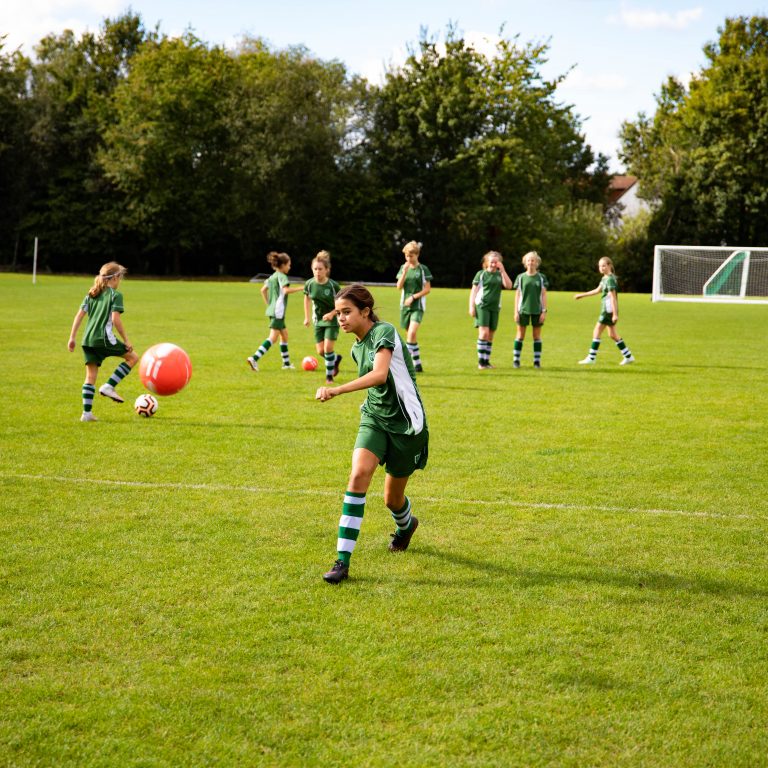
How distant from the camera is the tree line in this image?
54969mm

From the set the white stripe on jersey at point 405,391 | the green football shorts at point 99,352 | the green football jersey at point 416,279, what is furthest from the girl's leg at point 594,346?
the white stripe on jersey at point 405,391

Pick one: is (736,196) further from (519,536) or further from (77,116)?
(519,536)

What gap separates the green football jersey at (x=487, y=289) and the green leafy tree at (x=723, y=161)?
145 ft

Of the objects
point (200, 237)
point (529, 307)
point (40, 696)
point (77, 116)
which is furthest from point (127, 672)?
point (77, 116)

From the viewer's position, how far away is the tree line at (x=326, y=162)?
55.0 metres

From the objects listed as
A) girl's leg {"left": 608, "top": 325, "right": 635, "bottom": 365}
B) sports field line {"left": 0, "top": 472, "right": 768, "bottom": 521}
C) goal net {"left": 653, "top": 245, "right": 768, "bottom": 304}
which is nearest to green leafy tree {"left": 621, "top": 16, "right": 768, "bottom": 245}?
goal net {"left": 653, "top": 245, "right": 768, "bottom": 304}

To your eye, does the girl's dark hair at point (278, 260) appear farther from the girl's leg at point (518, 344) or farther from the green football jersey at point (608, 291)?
the green football jersey at point (608, 291)

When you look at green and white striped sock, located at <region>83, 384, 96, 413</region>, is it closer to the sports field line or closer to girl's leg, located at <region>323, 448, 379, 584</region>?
the sports field line

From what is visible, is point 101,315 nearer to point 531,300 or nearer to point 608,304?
point 531,300

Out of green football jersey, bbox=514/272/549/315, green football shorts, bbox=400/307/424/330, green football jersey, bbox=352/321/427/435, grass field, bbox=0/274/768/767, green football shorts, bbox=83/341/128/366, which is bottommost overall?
grass field, bbox=0/274/768/767

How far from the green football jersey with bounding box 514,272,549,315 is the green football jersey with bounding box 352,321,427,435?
10.3 meters

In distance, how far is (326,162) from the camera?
187ft

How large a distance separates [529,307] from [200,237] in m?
43.2

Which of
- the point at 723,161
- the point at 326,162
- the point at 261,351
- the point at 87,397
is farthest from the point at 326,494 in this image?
the point at 723,161
